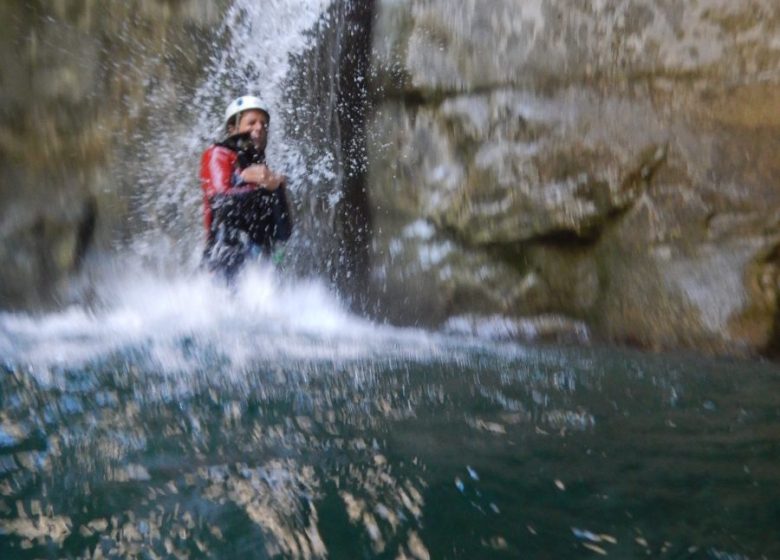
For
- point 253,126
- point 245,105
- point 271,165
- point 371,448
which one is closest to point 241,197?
point 253,126

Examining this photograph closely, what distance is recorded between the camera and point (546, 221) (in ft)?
14.4

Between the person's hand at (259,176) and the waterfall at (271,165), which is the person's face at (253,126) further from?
the waterfall at (271,165)

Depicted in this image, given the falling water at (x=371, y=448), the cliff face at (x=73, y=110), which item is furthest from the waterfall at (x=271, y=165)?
the falling water at (x=371, y=448)

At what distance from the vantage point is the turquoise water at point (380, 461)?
1551mm

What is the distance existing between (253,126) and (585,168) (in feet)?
6.68

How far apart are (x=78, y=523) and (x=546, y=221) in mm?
3284

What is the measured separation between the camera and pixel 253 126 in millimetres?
4961

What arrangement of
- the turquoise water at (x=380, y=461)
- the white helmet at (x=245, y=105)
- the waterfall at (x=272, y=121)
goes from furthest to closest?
the waterfall at (x=272, y=121)
the white helmet at (x=245, y=105)
the turquoise water at (x=380, y=461)

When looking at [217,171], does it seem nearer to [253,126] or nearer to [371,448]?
[253,126]

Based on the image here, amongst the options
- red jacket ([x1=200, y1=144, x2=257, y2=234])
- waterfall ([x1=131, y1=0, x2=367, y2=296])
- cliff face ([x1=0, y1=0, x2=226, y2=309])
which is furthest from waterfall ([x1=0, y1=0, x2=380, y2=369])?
red jacket ([x1=200, y1=144, x2=257, y2=234])

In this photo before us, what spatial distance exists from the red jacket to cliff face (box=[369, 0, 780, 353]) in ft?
3.00

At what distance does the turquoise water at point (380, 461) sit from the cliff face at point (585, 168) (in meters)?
0.96

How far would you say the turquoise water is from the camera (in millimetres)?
1551

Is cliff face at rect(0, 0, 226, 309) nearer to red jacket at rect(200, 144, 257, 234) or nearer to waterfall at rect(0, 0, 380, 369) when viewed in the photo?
waterfall at rect(0, 0, 380, 369)
